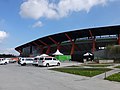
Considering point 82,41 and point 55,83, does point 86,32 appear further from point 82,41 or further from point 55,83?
point 55,83

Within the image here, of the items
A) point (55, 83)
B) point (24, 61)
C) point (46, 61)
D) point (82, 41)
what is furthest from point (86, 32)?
point (55, 83)

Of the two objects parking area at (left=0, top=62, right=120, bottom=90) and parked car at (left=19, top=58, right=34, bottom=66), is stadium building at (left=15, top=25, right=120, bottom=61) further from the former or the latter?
parking area at (left=0, top=62, right=120, bottom=90)

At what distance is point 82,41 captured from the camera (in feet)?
302

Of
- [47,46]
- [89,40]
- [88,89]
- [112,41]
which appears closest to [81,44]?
[89,40]

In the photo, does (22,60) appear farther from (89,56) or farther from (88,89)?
(88,89)

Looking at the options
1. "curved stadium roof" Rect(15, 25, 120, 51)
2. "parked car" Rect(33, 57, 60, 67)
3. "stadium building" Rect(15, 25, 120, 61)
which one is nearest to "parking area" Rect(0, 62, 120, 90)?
"parked car" Rect(33, 57, 60, 67)

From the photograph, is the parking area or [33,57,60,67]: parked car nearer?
the parking area

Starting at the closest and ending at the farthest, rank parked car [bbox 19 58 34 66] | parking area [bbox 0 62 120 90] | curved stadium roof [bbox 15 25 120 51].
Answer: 1. parking area [bbox 0 62 120 90]
2. parked car [bbox 19 58 34 66]
3. curved stadium roof [bbox 15 25 120 51]

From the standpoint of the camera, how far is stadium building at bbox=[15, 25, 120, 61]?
8106 cm

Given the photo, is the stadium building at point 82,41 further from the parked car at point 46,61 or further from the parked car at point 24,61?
the parked car at point 46,61

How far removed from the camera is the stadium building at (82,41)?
81.1 meters

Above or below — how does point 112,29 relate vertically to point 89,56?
above

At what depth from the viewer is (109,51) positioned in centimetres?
6638

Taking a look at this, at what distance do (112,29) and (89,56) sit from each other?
17080 millimetres
